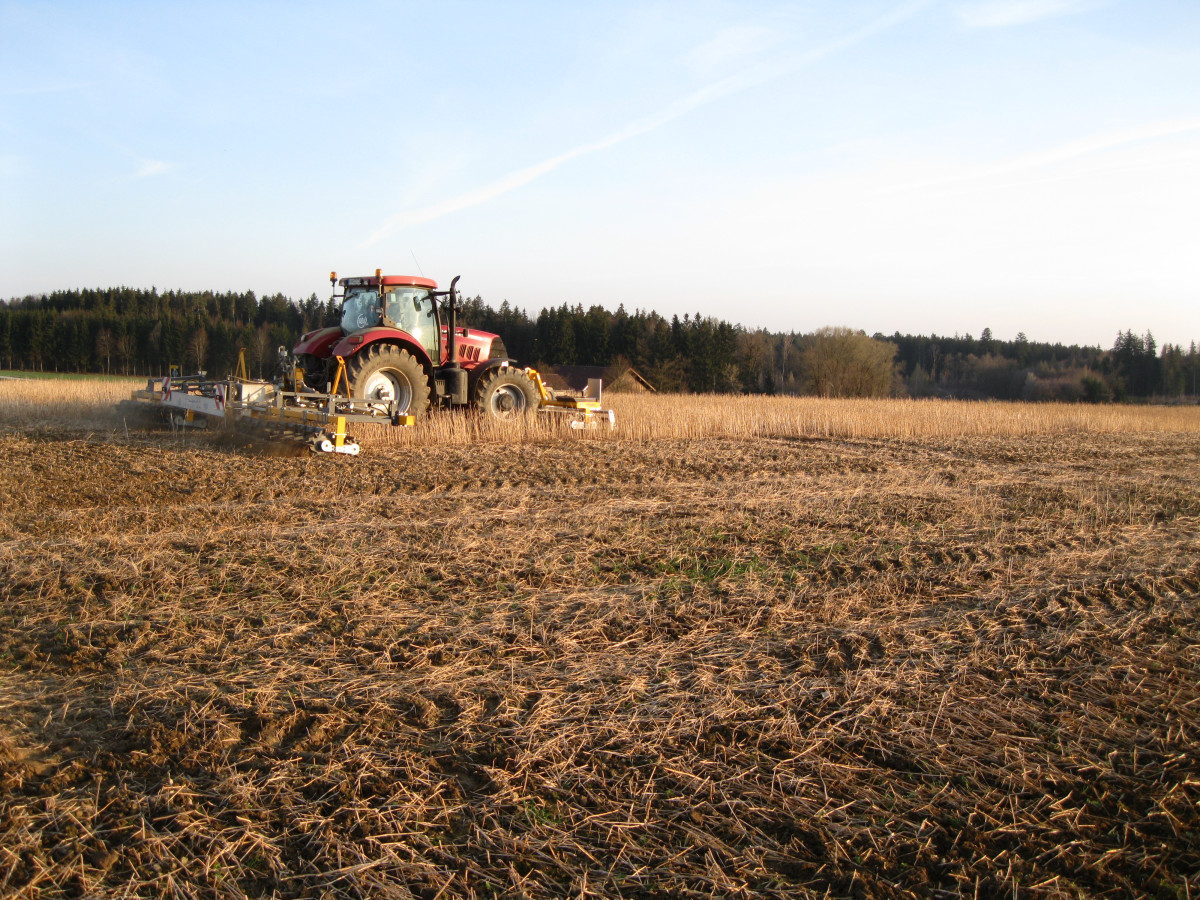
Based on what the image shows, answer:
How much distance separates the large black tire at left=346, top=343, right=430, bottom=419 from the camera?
9.59m

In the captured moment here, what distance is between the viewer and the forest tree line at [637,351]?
44781 mm

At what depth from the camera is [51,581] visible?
413 cm

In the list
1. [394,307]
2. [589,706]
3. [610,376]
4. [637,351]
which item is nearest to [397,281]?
[394,307]

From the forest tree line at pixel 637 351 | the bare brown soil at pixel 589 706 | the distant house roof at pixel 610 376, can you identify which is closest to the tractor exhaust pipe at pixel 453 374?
the bare brown soil at pixel 589 706

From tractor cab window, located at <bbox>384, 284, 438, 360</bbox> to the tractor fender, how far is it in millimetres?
413

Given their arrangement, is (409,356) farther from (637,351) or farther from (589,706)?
(637,351)

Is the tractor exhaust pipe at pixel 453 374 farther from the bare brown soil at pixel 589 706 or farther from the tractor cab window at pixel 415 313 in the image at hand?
the bare brown soil at pixel 589 706

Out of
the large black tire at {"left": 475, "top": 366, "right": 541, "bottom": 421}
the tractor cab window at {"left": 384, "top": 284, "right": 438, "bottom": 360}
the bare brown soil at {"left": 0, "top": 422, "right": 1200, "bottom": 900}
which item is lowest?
the bare brown soil at {"left": 0, "top": 422, "right": 1200, "bottom": 900}

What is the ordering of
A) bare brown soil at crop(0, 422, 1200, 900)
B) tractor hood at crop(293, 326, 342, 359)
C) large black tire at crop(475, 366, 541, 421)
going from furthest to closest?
large black tire at crop(475, 366, 541, 421) → tractor hood at crop(293, 326, 342, 359) → bare brown soil at crop(0, 422, 1200, 900)

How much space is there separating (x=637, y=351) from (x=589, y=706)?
4642 centimetres

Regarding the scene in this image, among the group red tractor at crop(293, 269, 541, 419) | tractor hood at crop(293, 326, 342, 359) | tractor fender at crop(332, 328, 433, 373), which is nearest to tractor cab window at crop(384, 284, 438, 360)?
red tractor at crop(293, 269, 541, 419)

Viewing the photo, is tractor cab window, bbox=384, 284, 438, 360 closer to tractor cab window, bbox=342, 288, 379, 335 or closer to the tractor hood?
tractor cab window, bbox=342, 288, 379, 335

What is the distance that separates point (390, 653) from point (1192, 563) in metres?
5.23

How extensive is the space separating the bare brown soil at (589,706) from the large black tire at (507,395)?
545 cm
